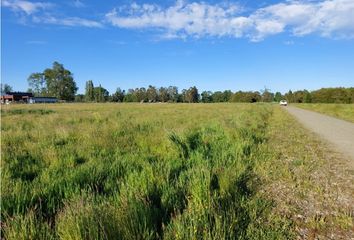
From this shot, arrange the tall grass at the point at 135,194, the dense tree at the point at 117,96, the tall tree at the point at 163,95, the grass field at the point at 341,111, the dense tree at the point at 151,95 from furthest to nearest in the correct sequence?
the tall tree at the point at 163,95, the dense tree at the point at 151,95, the dense tree at the point at 117,96, the grass field at the point at 341,111, the tall grass at the point at 135,194

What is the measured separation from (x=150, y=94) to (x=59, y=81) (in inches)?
1840

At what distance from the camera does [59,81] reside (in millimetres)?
143000

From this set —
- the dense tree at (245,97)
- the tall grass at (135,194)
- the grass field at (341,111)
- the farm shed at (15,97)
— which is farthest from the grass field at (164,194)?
the dense tree at (245,97)

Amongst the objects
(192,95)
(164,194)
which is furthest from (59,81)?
(164,194)

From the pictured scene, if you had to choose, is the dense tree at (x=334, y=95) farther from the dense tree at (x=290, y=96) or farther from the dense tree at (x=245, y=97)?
the dense tree at (x=245, y=97)

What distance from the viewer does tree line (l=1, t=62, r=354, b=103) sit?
4722 inches

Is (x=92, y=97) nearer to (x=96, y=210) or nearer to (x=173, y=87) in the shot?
(x=173, y=87)

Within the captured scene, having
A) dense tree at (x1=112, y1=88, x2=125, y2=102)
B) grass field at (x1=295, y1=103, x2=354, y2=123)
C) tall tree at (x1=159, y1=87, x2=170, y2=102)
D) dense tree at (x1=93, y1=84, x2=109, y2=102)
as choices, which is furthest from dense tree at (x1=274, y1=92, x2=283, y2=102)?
grass field at (x1=295, y1=103, x2=354, y2=123)

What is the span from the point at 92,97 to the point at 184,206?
6211 inches

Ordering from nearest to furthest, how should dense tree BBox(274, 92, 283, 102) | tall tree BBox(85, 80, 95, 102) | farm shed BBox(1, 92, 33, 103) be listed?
farm shed BBox(1, 92, 33, 103) < tall tree BBox(85, 80, 95, 102) < dense tree BBox(274, 92, 283, 102)

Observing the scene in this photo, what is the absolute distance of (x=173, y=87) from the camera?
182 meters

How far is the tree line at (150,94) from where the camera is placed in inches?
4722

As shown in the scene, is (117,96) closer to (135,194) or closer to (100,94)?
(100,94)

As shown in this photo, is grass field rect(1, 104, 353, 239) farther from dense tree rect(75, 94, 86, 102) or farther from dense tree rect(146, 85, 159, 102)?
dense tree rect(146, 85, 159, 102)
